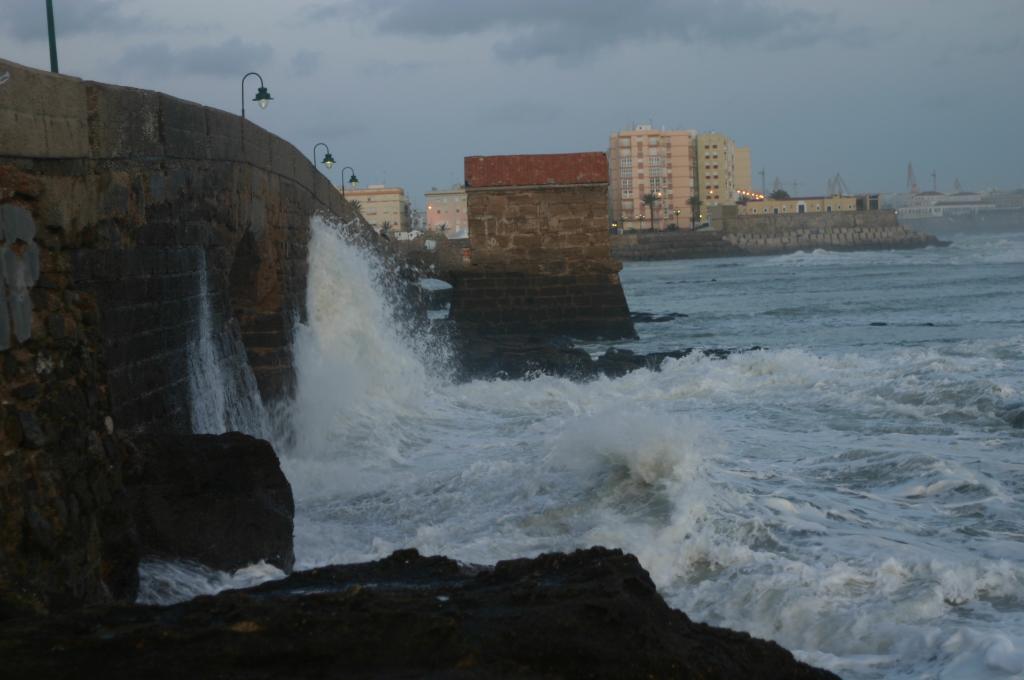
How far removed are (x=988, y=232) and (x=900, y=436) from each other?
15712cm

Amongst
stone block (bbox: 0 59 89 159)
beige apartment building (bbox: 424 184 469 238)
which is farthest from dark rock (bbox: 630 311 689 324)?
beige apartment building (bbox: 424 184 469 238)

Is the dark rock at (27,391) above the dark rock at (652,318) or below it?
above

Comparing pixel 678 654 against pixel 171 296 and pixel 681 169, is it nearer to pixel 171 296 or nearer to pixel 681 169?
pixel 171 296

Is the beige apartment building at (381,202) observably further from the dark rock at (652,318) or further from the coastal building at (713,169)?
the dark rock at (652,318)

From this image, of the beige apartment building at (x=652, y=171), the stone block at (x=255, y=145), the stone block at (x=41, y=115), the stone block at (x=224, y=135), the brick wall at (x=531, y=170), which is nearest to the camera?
the stone block at (x=41, y=115)

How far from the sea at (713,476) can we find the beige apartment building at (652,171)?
4860 inches

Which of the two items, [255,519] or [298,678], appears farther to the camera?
[255,519]

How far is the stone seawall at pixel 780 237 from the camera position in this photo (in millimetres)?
95062

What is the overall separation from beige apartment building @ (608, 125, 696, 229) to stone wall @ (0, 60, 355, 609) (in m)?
132

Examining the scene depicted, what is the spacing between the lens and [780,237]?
102562mm

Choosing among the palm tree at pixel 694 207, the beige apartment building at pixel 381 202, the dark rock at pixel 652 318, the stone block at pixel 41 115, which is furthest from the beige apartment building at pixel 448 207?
the stone block at pixel 41 115

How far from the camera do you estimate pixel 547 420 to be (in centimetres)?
1343

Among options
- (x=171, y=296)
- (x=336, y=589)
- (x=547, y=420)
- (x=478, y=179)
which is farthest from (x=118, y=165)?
(x=478, y=179)

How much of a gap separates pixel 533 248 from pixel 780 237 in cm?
8168
